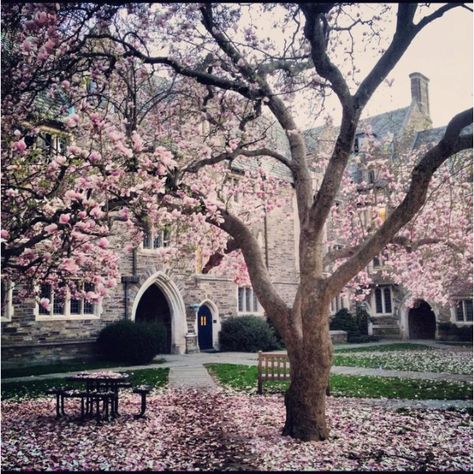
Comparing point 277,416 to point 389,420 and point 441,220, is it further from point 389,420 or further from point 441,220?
point 441,220

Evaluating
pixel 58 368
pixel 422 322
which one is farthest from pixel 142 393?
pixel 422 322

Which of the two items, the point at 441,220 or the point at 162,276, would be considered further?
the point at 162,276

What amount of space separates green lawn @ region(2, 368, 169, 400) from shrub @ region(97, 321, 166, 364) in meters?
2.86

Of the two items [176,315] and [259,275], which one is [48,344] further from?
[259,275]

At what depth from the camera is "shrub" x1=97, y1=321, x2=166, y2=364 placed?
19125mm

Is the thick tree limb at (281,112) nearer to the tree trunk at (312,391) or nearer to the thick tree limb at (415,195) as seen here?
the thick tree limb at (415,195)

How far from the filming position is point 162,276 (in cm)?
2338

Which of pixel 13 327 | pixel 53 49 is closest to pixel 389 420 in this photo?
pixel 53 49

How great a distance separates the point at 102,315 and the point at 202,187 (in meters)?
12.2

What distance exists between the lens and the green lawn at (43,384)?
1169 centimetres

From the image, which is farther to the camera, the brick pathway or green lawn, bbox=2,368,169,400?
green lawn, bbox=2,368,169,400

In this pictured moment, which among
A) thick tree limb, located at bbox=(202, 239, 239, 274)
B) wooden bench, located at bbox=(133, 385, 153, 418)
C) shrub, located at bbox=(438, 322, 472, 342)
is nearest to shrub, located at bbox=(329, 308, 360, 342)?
shrub, located at bbox=(438, 322, 472, 342)

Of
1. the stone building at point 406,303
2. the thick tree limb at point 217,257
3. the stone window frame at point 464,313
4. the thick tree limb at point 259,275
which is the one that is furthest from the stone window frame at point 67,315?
the stone window frame at point 464,313

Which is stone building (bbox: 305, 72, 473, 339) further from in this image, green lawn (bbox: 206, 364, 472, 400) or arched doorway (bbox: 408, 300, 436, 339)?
green lawn (bbox: 206, 364, 472, 400)
